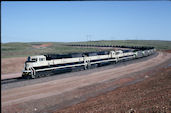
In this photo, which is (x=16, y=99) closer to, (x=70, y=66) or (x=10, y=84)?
(x=10, y=84)

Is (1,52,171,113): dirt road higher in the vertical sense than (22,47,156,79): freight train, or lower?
lower

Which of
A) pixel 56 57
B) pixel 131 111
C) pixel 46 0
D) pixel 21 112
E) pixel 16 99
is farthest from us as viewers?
pixel 56 57

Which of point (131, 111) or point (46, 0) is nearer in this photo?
point (46, 0)

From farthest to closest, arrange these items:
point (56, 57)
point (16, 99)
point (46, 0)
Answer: point (56, 57), point (16, 99), point (46, 0)

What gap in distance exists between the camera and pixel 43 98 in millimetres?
20328

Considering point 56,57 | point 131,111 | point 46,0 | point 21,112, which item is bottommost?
point 21,112

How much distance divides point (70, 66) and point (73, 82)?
18.8 ft

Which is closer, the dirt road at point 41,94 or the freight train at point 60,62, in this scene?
the dirt road at point 41,94

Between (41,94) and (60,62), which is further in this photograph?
(60,62)

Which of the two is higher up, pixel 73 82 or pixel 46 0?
pixel 46 0

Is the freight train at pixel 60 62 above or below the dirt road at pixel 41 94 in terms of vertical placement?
above

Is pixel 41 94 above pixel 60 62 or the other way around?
the other way around

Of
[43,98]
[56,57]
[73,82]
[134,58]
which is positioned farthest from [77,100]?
[134,58]

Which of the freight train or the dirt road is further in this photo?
the freight train
